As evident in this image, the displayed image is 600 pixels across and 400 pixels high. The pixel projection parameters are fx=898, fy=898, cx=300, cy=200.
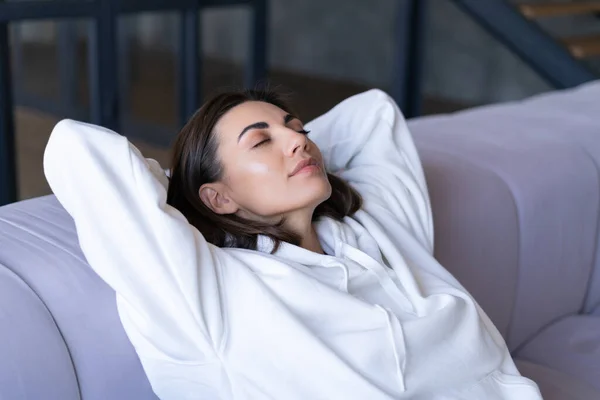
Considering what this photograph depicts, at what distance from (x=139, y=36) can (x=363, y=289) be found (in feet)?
24.7

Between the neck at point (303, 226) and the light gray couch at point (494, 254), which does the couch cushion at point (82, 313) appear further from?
the neck at point (303, 226)

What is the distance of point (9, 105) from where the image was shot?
3.04m

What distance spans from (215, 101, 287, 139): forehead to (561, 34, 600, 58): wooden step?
286 centimetres

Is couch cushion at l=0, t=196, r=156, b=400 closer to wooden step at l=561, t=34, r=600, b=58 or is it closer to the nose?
the nose

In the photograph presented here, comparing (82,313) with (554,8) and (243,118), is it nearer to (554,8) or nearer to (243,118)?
(243,118)

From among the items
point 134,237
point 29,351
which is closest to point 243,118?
point 134,237

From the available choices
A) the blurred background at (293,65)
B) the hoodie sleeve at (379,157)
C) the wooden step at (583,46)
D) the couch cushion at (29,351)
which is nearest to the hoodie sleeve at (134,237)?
the couch cushion at (29,351)

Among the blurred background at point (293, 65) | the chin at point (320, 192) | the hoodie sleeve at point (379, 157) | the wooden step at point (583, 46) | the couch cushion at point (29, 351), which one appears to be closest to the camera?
the couch cushion at point (29, 351)

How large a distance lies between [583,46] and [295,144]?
302 cm

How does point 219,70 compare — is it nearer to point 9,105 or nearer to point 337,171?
point 9,105

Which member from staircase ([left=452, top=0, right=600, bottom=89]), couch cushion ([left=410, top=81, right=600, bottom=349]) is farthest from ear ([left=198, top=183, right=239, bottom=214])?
staircase ([left=452, top=0, right=600, bottom=89])

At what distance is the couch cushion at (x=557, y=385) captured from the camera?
5.78 ft

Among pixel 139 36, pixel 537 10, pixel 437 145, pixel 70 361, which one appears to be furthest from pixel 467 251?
pixel 139 36

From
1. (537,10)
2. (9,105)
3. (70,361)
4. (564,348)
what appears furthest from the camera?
(537,10)
